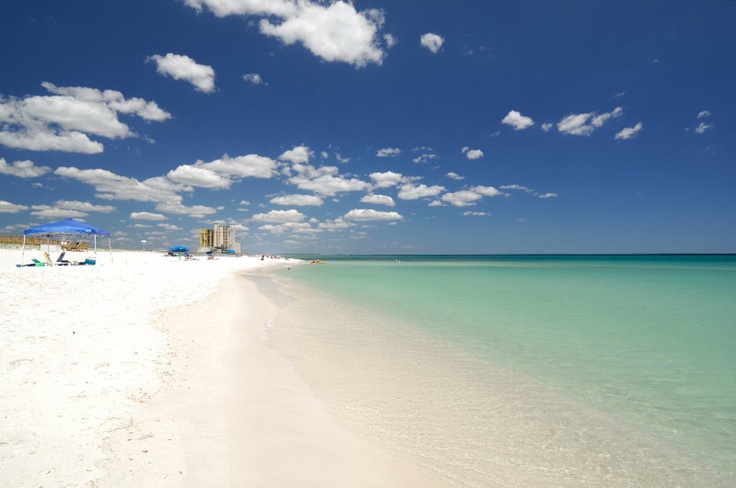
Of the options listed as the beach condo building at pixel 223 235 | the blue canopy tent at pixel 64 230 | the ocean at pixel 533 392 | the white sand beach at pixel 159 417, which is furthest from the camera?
the beach condo building at pixel 223 235

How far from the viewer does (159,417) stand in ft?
15.1

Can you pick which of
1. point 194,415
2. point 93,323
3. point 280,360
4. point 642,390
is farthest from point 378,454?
point 93,323

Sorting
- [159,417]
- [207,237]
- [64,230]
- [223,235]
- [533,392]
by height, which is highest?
[223,235]

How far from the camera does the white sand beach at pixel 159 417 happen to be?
11.5ft

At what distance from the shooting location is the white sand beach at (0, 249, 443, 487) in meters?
3.52

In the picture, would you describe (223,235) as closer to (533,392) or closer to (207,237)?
(207,237)

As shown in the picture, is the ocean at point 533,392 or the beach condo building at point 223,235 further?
the beach condo building at point 223,235

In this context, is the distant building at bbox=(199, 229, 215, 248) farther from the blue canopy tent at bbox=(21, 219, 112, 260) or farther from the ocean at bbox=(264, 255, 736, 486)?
the ocean at bbox=(264, 255, 736, 486)

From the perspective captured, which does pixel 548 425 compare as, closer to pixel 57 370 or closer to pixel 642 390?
pixel 642 390

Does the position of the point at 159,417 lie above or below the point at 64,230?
below

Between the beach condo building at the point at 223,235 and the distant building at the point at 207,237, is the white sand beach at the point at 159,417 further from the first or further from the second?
the distant building at the point at 207,237

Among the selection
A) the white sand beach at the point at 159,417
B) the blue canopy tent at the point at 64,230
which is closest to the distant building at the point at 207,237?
the blue canopy tent at the point at 64,230

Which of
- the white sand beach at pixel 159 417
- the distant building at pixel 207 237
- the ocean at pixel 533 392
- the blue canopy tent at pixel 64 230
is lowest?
the ocean at pixel 533 392

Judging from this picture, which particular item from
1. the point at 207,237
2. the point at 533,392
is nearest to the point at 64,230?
the point at 533,392
